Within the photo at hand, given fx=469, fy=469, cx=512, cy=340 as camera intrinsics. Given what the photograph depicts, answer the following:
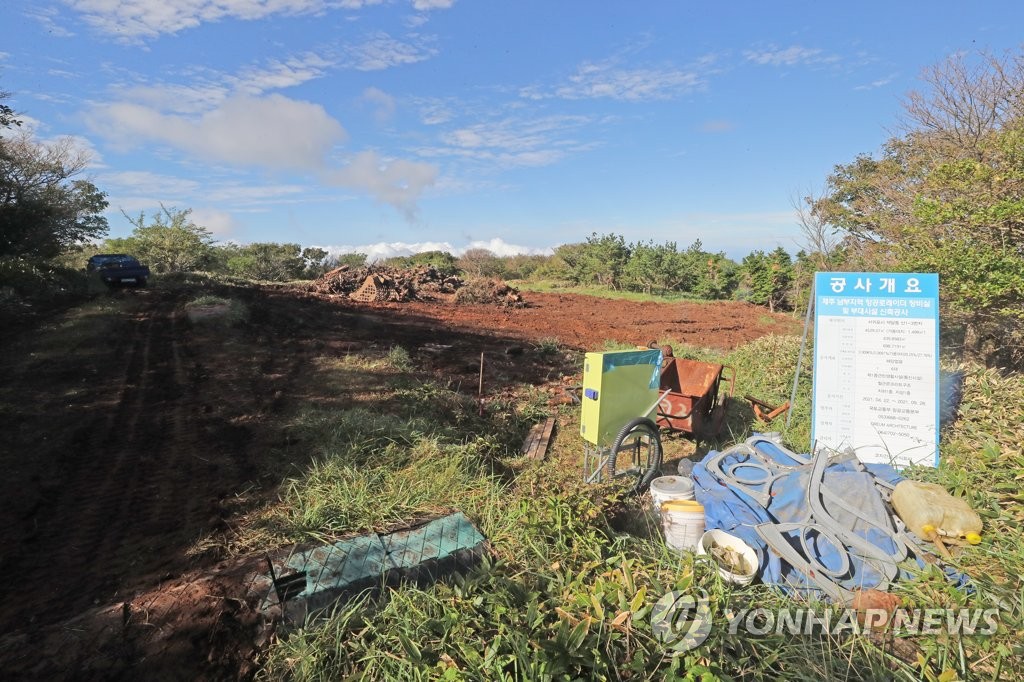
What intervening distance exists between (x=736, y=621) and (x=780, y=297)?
27.4 m

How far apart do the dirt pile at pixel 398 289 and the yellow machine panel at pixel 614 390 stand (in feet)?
56.2

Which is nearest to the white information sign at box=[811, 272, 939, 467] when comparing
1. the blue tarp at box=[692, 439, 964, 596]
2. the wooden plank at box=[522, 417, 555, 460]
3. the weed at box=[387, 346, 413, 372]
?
the blue tarp at box=[692, 439, 964, 596]

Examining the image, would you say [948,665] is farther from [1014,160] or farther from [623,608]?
[1014,160]

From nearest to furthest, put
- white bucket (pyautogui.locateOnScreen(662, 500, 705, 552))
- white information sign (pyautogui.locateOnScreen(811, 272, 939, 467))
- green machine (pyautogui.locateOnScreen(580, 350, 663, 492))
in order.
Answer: white bucket (pyautogui.locateOnScreen(662, 500, 705, 552)), green machine (pyautogui.locateOnScreen(580, 350, 663, 492)), white information sign (pyautogui.locateOnScreen(811, 272, 939, 467))

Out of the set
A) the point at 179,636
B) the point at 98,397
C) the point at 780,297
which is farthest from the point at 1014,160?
the point at 780,297

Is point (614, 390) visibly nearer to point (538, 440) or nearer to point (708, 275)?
point (538, 440)

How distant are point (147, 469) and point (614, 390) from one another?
4.57 m

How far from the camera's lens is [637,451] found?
4660 mm

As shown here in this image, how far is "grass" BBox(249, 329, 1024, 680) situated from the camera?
2.02 metres

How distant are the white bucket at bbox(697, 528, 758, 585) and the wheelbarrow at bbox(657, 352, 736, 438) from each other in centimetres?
183

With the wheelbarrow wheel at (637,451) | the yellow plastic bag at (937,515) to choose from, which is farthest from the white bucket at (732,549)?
the yellow plastic bag at (937,515)

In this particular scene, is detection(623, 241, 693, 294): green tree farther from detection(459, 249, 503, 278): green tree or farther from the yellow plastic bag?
the yellow plastic bag

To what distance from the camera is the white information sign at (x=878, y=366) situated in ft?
14.8

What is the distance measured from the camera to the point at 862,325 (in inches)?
188
